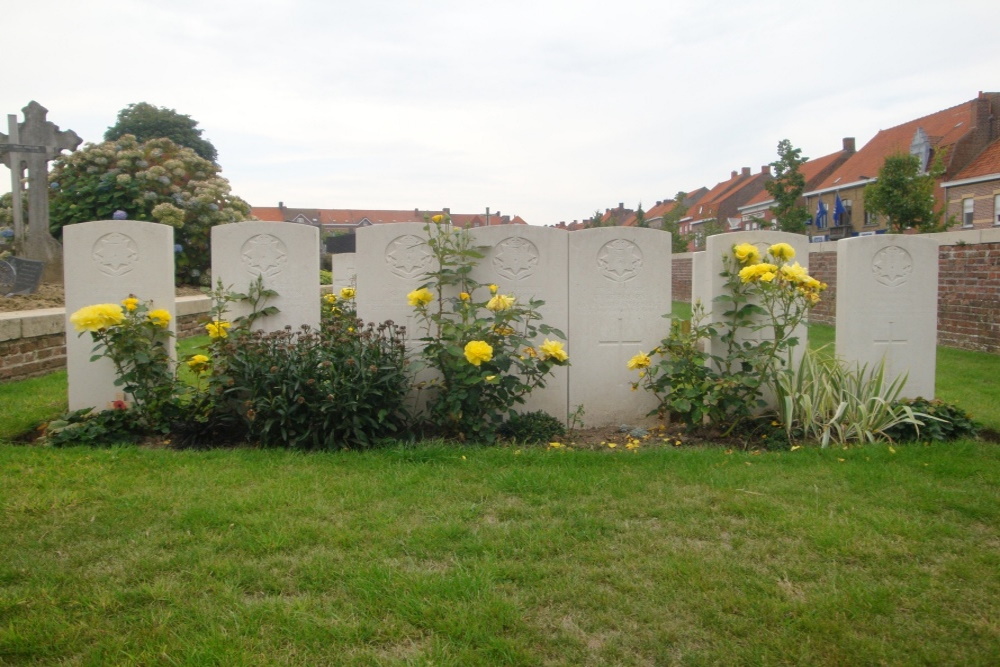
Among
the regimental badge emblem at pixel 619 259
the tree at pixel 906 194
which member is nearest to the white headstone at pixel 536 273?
the regimental badge emblem at pixel 619 259

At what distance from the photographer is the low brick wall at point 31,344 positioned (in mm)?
6488

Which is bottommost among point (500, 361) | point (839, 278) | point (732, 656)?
point (732, 656)

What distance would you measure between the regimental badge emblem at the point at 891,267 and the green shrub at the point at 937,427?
96 centimetres

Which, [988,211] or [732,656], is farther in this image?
[988,211]

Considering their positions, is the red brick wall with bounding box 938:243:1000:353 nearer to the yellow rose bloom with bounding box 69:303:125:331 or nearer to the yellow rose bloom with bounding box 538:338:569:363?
the yellow rose bloom with bounding box 538:338:569:363

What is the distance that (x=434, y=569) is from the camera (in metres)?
2.72

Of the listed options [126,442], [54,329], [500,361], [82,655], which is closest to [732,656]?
[82,655]

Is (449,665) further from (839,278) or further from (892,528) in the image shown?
(839,278)

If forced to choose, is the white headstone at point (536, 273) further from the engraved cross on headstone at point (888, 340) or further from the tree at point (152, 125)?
the tree at point (152, 125)

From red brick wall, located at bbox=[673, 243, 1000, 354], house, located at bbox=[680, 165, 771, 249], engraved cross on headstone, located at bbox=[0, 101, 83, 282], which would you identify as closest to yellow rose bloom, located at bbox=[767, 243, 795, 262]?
red brick wall, located at bbox=[673, 243, 1000, 354]

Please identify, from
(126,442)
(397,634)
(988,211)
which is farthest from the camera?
(988,211)

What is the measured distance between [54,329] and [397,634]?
627cm

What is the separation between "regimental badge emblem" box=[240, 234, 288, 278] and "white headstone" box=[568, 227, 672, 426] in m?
2.08

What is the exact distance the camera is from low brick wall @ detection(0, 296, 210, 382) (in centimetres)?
649
